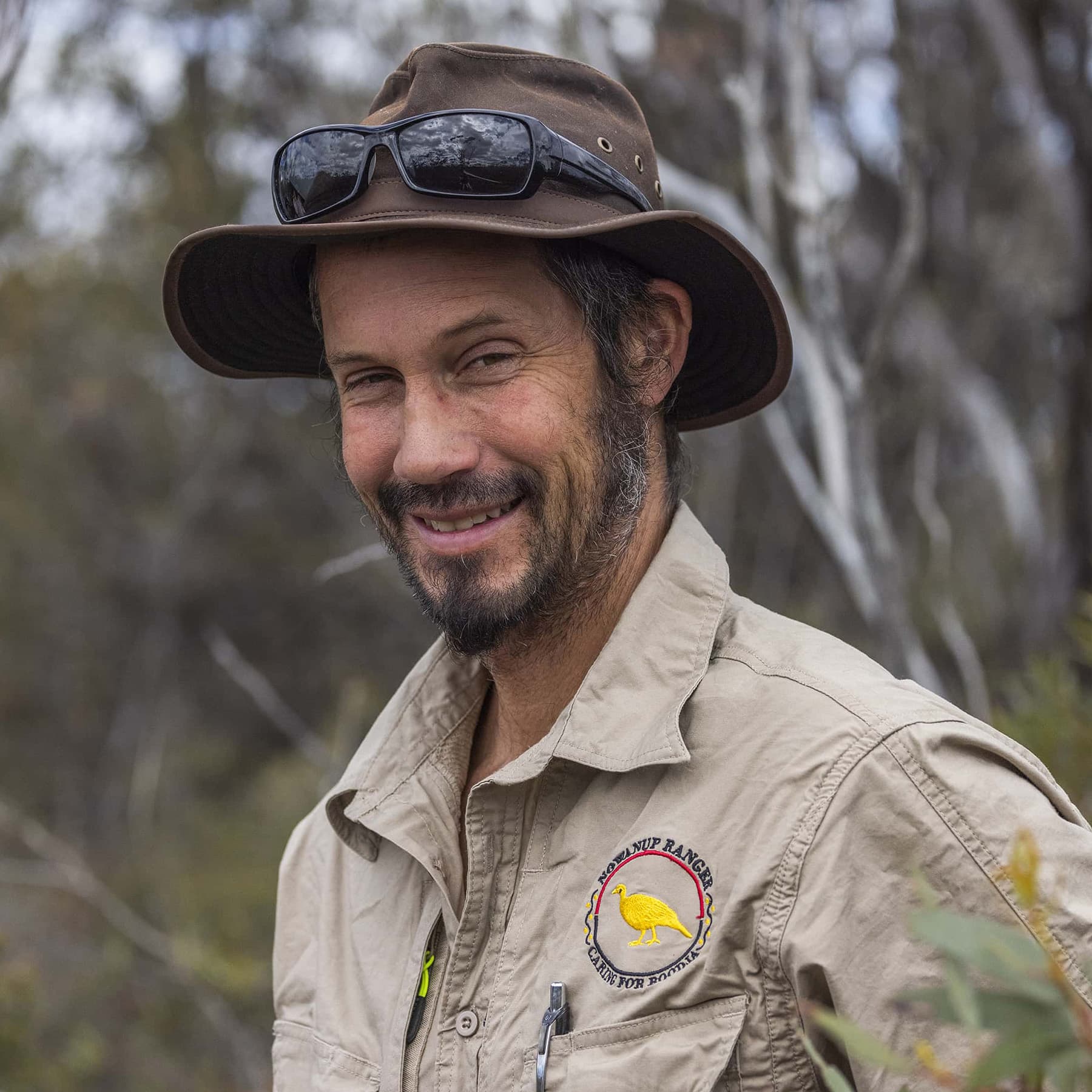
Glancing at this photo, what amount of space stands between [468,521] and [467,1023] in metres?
0.73

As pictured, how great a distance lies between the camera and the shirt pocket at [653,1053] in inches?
58.1

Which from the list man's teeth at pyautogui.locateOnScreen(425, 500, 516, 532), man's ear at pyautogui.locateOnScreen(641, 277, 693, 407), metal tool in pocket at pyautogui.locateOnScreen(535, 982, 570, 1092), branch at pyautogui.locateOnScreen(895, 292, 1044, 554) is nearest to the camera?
metal tool in pocket at pyautogui.locateOnScreen(535, 982, 570, 1092)

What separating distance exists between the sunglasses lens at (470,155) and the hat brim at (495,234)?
0.12 ft

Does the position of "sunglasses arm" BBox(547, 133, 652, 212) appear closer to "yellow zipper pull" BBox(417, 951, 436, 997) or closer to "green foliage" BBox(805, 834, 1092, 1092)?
"yellow zipper pull" BBox(417, 951, 436, 997)

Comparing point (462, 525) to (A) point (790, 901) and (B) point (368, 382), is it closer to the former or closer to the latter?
(B) point (368, 382)

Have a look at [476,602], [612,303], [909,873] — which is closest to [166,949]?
[476,602]

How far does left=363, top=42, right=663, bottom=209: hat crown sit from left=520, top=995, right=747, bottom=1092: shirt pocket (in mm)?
1254

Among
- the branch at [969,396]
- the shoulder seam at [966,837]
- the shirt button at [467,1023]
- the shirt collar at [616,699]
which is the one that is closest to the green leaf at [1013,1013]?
the shoulder seam at [966,837]

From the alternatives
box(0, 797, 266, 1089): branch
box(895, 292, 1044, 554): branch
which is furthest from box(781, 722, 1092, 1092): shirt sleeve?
box(895, 292, 1044, 554): branch

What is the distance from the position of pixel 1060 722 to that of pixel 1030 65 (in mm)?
3834

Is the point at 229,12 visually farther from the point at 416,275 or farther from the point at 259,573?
the point at 416,275

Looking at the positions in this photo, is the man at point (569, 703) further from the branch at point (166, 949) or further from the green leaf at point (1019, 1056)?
the branch at point (166, 949)

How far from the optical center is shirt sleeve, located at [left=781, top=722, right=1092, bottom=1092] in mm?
1396

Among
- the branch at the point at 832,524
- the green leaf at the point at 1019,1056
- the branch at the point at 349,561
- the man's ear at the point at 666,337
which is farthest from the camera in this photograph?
the branch at the point at 832,524
